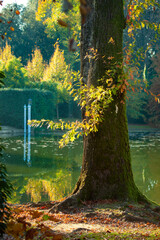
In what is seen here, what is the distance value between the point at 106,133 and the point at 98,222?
5.41 feet

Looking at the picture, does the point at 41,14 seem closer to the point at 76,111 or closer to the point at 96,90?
the point at 96,90

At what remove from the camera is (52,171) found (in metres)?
12.2

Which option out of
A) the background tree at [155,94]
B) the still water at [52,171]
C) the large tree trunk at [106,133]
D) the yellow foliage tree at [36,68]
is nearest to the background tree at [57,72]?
the yellow foliage tree at [36,68]

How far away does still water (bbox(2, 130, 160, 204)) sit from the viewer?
29.8 ft

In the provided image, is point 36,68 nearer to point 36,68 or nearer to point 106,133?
point 36,68

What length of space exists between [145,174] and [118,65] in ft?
21.6

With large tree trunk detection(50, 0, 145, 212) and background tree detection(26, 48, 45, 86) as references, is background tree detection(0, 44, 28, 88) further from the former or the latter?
large tree trunk detection(50, 0, 145, 212)

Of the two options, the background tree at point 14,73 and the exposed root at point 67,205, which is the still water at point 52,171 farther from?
the background tree at point 14,73

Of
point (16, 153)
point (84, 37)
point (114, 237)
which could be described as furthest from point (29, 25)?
point (114, 237)

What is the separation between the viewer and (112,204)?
19.6ft

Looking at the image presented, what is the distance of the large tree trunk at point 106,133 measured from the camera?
6.20 meters

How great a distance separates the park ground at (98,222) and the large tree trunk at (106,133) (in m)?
0.29

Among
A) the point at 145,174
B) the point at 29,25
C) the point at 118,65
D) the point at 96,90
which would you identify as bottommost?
the point at 145,174

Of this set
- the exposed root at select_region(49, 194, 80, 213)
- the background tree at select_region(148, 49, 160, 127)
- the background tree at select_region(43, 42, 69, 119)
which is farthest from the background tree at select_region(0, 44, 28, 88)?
the exposed root at select_region(49, 194, 80, 213)
